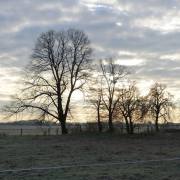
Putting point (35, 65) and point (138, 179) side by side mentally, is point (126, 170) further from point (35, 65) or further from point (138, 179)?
point (35, 65)

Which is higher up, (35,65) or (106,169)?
(35,65)

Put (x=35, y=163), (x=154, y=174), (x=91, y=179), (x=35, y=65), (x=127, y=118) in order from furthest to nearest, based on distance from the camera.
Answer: (x=127, y=118) < (x=35, y=65) < (x=35, y=163) < (x=154, y=174) < (x=91, y=179)

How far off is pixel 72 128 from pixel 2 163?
41966 millimetres

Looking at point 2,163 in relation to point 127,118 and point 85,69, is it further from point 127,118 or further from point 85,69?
point 127,118

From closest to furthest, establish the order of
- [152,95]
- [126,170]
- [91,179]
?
[91,179]
[126,170]
[152,95]

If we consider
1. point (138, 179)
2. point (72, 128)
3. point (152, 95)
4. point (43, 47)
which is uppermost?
point (43, 47)

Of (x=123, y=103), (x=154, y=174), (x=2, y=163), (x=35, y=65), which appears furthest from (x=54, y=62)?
(x=154, y=174)

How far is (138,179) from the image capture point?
16.0 meters

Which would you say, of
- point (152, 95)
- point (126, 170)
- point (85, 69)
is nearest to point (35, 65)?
point (85, 69)

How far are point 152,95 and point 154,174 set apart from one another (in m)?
64.6

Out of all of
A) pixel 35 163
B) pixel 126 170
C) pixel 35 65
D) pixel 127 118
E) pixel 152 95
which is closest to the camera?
pixel 126 170

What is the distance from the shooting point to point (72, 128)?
63562 millimetres

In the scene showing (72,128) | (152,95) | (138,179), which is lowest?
(138,179)

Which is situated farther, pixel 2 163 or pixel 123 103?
pixel 123 103
